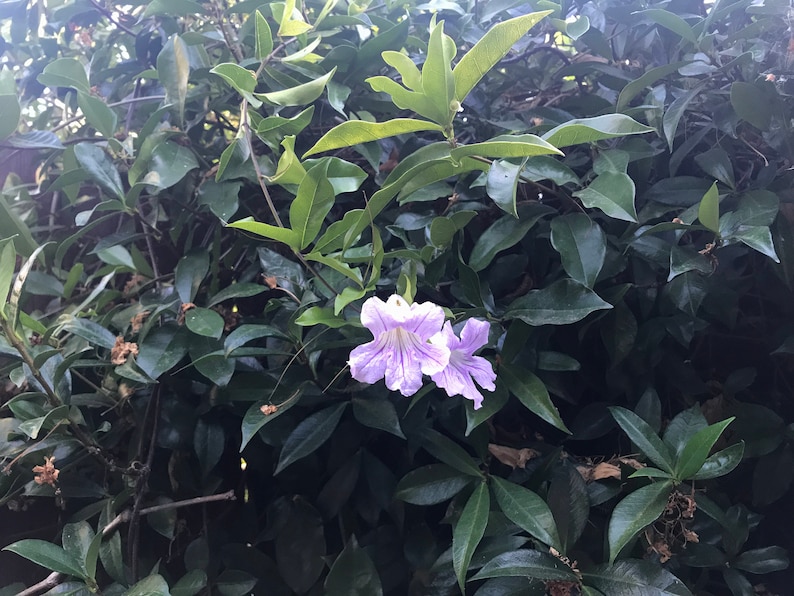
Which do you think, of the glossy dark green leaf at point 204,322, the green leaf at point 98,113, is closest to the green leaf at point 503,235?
the glossy dark green leaf at point 204,322

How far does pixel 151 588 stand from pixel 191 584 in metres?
0.09

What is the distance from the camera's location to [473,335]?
617 millimetres

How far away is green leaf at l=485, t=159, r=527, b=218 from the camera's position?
0.58m

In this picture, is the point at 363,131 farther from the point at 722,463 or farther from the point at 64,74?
the point at 64,74

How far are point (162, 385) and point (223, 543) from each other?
27 cm

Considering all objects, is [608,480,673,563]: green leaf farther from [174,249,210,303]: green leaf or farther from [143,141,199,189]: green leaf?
[143,141,199,189]: green leaf

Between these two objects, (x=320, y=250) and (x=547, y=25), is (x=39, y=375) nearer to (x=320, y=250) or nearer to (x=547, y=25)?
(x=320, y=250)

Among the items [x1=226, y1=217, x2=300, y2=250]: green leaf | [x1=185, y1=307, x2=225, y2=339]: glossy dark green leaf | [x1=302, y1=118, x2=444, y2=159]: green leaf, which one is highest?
[x1=302, y1=118, x2=444, y2=159]: green leaf

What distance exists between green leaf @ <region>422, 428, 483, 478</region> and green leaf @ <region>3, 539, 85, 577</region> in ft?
1.53

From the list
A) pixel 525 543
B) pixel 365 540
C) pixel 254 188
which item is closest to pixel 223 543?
pixel 365 540

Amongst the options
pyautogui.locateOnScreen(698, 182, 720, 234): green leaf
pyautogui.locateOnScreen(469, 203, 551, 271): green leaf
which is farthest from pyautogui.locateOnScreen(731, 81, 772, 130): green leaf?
pyautogui.locateOnScreen(469, 203, 551, 271): green leaf

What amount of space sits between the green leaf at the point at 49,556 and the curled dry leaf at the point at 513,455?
0.56m

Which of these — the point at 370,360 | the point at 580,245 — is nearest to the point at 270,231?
the point at 370,360

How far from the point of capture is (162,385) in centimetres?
Result: 83
